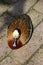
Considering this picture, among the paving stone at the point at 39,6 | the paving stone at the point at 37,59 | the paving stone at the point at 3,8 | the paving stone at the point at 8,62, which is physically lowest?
the paving stone at the point at 37,59

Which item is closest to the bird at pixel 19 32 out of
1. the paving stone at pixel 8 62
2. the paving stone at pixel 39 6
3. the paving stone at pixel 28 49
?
the paving stone at pixel 28 49

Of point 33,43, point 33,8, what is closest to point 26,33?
point 33,43

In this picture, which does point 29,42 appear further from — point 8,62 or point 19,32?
point 8,62

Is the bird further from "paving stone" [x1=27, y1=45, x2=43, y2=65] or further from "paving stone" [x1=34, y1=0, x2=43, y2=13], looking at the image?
"paving stone" [x1=34, y1=0, x2=43, y2=13]

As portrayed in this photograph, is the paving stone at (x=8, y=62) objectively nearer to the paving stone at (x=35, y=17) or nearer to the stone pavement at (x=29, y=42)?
the stone pavement at (x=29, y=42)

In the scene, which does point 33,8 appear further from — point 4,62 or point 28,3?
point 4,62

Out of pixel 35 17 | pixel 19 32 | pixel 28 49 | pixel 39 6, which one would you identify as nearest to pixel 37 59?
pixel 28 49
